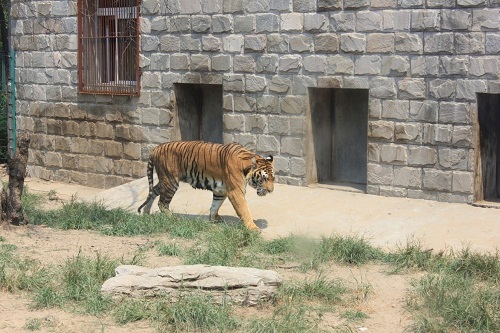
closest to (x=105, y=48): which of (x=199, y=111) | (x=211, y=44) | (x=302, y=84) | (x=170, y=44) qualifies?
(x=170, y=44)

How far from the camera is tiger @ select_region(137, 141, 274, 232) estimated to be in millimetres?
10453

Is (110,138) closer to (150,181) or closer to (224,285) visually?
(150,181)

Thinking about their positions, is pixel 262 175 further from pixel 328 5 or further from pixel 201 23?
pixel 201 23

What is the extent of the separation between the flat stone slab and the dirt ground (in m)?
0.15

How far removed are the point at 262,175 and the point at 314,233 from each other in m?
0.95

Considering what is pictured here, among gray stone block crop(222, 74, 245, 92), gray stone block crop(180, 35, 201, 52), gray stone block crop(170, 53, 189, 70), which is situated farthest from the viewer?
gray stone block crop(170, 53, 189, 70)

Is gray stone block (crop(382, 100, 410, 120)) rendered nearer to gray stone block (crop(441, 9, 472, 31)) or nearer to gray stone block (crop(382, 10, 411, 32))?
gray stone block (crop(382, 10, 411, 32))

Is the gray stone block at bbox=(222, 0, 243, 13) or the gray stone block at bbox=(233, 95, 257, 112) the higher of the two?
the gray stone block at bbox=(222, 0, 243, 13)

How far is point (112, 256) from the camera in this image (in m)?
8.66

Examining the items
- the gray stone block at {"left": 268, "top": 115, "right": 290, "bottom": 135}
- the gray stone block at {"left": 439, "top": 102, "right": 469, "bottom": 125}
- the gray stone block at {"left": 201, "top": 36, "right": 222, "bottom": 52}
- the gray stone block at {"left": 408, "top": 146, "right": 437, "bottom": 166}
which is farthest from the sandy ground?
the gray stone block at {"left": 201, "top": 36, "right": 222, "bottom": 52}

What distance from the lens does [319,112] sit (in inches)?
481

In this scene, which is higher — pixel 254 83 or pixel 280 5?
pixel 280 5

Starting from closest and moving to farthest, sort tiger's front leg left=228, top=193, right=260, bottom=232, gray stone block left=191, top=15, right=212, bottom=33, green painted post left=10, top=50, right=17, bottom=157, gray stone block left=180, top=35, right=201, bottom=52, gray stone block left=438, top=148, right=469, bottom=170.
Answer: tiger's front leg left=228, top=193, right=260, bottom=232
gray stone block left=438, top=148, right=469, bottom=170
gray stone block left=191, top=15, right=212, bottom=33
gray stone block left=180, top=35, right=201, bottom=52
green painted post left=10, top=50, right=17, bottom=157

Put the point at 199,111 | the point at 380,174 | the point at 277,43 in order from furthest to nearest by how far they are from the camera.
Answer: the point at 199,111
the point at 277,43
the point at 380,174
